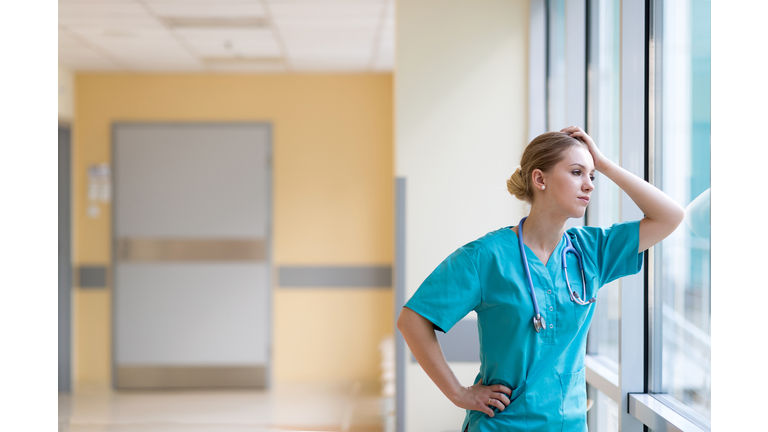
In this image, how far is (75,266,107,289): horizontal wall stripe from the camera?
5.31 metres

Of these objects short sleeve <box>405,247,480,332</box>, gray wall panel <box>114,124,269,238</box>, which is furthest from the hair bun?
gray wall panel <box>114,124,269,238</box>

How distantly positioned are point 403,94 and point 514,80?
58 centimetres

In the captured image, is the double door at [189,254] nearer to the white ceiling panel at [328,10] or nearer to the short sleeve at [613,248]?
the white ceiling panel at [328,10]

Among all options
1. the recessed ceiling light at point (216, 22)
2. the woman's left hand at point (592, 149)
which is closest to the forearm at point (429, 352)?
the woman's left hand at point (592, 149)

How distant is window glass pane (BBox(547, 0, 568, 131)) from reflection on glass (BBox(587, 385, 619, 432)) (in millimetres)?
1296

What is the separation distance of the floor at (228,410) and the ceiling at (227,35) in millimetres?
2616

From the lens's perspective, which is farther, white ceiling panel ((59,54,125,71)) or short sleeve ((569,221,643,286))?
white ceiling panel ((59,54,125,71))

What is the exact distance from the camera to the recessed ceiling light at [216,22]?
150 inches

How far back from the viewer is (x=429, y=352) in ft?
4.82

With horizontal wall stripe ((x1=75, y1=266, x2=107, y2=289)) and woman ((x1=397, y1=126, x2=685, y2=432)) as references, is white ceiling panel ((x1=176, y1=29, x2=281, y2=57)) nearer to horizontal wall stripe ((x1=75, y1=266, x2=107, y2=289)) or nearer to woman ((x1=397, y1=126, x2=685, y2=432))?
horizontal wall stripe ((x1=75, y1=266, x2=107, y2=289))

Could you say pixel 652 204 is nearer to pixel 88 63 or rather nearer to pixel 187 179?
pixel 187 179
